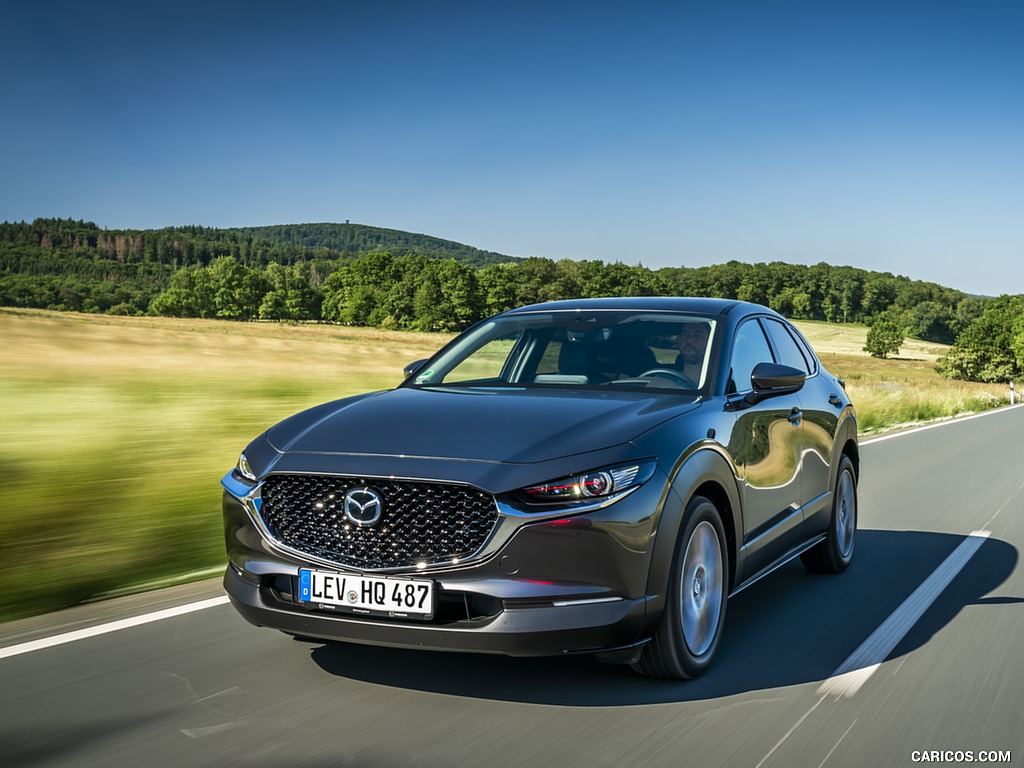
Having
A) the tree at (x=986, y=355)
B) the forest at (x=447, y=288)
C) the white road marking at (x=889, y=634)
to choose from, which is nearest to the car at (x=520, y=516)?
the white road marking at (x=889, y=634)

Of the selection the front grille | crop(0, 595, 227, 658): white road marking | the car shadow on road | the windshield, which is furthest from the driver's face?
crop(0, 595, 227, 658): white road marking

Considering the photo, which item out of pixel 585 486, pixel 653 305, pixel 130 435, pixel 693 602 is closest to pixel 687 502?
pixel 693 602

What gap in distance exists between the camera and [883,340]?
354 feet

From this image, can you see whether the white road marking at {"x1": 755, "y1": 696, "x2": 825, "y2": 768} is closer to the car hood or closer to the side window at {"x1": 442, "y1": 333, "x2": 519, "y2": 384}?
the car hood

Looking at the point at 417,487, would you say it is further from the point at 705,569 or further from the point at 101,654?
the point at 101,654

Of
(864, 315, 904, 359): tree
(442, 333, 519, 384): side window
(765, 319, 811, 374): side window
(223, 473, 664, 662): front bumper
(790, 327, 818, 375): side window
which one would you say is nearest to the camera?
(223, 473, 664, 662): front bumper

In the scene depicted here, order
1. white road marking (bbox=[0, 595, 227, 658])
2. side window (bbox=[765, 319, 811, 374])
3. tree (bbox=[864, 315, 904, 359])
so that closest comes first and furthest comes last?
1. white road marking (bbox=[0, 595, 227, 658])
2. side window (bbox=[765, 319, 811, 374])
3. tree (bbox=[864, 315, 904, 359])

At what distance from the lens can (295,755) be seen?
3357mm

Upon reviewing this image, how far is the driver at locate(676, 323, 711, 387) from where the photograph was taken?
4.88m

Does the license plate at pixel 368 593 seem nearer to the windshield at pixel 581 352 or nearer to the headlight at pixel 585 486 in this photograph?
the headlight at pixel 585 486

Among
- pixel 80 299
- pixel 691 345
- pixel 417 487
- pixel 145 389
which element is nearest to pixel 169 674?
pixel 417 487

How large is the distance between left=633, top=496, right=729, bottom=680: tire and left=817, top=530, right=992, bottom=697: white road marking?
0.48 metres

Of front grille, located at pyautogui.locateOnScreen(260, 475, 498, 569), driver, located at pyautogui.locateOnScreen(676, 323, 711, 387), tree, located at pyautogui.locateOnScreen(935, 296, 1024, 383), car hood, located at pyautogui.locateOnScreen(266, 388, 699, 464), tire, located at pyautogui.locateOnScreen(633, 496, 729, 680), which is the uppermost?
driver, located at pyautogui.locateOnScreen(676, 323, 711, 387)

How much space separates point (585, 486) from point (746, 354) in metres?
1.96
